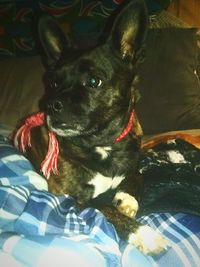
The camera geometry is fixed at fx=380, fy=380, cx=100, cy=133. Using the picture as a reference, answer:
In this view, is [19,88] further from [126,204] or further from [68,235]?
[68,235]

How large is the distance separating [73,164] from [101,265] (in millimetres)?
660

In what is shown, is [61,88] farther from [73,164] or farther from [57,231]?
[57,231]

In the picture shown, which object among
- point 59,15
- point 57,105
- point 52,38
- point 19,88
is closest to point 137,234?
point 57,105

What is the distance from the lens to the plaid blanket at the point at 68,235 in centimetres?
108

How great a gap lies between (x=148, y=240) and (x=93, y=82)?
0.66m

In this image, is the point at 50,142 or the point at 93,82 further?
→ the point at 50,142

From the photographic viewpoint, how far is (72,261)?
3.49 feet

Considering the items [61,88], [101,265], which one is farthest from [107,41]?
[101,265]

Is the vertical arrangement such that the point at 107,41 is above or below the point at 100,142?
above

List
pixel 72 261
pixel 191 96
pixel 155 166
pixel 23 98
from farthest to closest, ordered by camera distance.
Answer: pixel 23 98 → pixel 191 96 → pixel 155 166 → pixel 72 261

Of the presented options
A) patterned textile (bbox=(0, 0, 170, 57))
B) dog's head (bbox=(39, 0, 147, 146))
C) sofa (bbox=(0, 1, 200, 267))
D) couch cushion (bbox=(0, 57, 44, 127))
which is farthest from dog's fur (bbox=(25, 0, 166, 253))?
patterned textile (bbox=(0, 0, 170, 57))

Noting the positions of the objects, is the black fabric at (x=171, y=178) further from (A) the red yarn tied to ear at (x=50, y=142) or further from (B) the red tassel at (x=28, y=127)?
(B) the red tassel at (x=28, y=127)

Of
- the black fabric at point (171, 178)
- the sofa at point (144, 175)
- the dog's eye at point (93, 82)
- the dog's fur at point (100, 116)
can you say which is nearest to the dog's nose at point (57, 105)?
the dog's fur at point (100, 116)

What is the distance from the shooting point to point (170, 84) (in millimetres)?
2307
